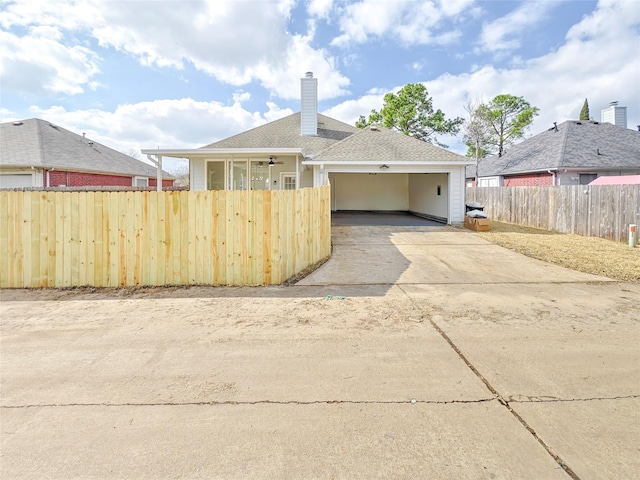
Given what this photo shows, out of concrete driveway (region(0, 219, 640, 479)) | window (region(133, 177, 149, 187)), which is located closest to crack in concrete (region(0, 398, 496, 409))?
concrete driveway (region(0, 219, 640, 479))

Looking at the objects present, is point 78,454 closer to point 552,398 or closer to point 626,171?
point 552,398

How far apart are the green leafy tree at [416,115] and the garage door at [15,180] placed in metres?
27.4

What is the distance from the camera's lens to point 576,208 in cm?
1246

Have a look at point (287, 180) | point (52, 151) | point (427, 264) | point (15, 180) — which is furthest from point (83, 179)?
point (427, 264)

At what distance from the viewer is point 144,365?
336 cm

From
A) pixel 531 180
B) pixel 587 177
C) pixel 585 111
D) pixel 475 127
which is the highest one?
pixel 585 111

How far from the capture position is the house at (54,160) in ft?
56.3

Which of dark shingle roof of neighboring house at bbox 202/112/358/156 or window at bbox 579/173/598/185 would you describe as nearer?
dark shingle roof of neighboring house at bbox 202/112/358/156

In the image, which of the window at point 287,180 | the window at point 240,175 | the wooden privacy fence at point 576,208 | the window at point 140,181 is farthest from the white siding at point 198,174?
the wooden privacy fence at point 576,208

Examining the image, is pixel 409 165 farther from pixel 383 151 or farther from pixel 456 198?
pixel 456 198

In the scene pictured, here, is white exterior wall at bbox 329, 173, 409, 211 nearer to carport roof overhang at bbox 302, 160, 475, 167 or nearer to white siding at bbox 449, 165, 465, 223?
white siding at bbox 449, 165, 465, 223

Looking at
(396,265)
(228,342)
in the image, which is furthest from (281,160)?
(228,342)

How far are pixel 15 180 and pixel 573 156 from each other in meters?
29.0

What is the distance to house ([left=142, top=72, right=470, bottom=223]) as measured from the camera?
13773 millimetres
